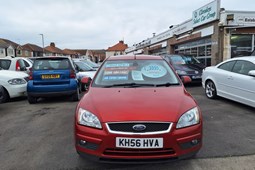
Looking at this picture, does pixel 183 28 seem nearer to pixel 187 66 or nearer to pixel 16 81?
pixel 187 66

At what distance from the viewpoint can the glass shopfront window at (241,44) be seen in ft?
44.4

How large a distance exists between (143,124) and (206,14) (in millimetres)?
13920

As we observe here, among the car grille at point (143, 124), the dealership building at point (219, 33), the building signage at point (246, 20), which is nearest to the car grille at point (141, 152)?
the car grille at point (143, 124)

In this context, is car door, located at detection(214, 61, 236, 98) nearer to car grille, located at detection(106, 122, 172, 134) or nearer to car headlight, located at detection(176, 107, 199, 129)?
car headlight, located at detection(176, 107, 199, 129)

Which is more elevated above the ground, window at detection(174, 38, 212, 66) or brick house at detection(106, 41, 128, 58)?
brick house at detection(106, 41, 128, 58)

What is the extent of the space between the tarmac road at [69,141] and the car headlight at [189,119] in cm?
69

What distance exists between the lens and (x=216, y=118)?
212 inches

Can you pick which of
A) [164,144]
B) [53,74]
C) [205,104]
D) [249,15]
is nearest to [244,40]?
[249,15]

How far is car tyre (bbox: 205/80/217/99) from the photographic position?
7.50 m

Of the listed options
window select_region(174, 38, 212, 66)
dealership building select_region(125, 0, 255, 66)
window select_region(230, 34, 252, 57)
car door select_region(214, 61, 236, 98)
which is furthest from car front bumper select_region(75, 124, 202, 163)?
window select_region(174, 38, 212, 66)

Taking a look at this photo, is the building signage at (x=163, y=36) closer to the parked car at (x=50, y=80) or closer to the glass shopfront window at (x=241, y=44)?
the glass shopfront window at (x=241, y=44)

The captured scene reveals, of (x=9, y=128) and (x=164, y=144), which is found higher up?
(x=164, y=144)

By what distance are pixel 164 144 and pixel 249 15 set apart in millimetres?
13098

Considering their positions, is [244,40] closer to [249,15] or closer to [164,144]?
[249,15]
